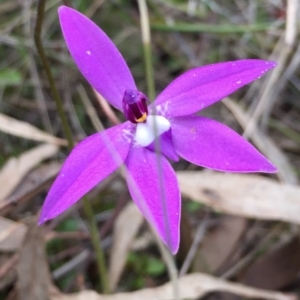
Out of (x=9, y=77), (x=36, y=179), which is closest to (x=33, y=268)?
(x=36, y=179)

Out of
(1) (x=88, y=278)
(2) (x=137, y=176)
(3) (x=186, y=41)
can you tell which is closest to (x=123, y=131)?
(2) (x=137, y=176)

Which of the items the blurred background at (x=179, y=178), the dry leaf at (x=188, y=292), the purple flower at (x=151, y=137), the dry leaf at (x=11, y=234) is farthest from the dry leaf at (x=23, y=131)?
the purple flower at (x=151, y=137)

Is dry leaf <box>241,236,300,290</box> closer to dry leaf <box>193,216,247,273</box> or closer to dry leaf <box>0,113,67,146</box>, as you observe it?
dry leaf <box>193,216,247,273</box>

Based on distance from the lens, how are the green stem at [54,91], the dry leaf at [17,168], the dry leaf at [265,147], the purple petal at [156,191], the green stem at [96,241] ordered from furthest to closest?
1. the dry leaf at [265,147]
2. the dry leaf at [17,168]
3. the green stem at [96,241]
4. the green stem at [54,91]
5. the purple petal at [156,191]

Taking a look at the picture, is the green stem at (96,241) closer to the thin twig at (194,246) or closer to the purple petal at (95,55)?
the thin twig at (194,246)

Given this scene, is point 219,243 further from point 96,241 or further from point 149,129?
point 149,129

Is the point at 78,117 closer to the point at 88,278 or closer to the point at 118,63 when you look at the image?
the point at 88,278
